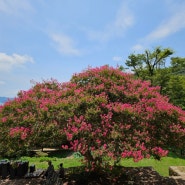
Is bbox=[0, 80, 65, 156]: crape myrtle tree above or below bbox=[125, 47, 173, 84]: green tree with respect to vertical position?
below

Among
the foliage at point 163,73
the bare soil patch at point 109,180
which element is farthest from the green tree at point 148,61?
the bare soil patch at point 109,180

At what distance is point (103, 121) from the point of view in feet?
27.3

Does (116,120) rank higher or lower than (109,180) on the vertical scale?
higher

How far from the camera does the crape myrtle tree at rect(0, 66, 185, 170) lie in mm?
7891

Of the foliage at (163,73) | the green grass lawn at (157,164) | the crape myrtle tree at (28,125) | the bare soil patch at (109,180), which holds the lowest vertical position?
the bare soil patch at (109,180)

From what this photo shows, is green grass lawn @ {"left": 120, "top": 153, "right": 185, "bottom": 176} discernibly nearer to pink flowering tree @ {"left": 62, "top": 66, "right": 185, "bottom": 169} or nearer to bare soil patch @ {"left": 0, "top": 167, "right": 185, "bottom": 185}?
bare soil patch @ {"left": 0, "top": 167, "right": 185, "bottom": 185}

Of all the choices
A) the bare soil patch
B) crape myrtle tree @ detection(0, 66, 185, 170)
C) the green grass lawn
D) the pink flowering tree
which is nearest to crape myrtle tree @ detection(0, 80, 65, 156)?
→ crape myrtle tree @ detection(0, 66, 185, 170)

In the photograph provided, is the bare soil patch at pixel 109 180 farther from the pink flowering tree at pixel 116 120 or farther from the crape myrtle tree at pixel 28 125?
the crape myrtle tree at pixel 28 125

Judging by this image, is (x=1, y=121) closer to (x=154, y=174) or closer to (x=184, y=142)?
(x=184, y=142)

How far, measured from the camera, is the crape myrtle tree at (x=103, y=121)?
789cm

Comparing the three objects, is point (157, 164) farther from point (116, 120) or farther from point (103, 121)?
point (103, 121)

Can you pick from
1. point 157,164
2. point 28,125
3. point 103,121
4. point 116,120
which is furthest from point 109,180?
point 157,164

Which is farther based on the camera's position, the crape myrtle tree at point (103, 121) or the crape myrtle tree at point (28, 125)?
the crape myrtle tree at point (28, 125)

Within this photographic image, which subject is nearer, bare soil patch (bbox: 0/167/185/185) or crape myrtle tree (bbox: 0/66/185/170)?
crape myrtle tree (bbox: 0/66/185/170)
